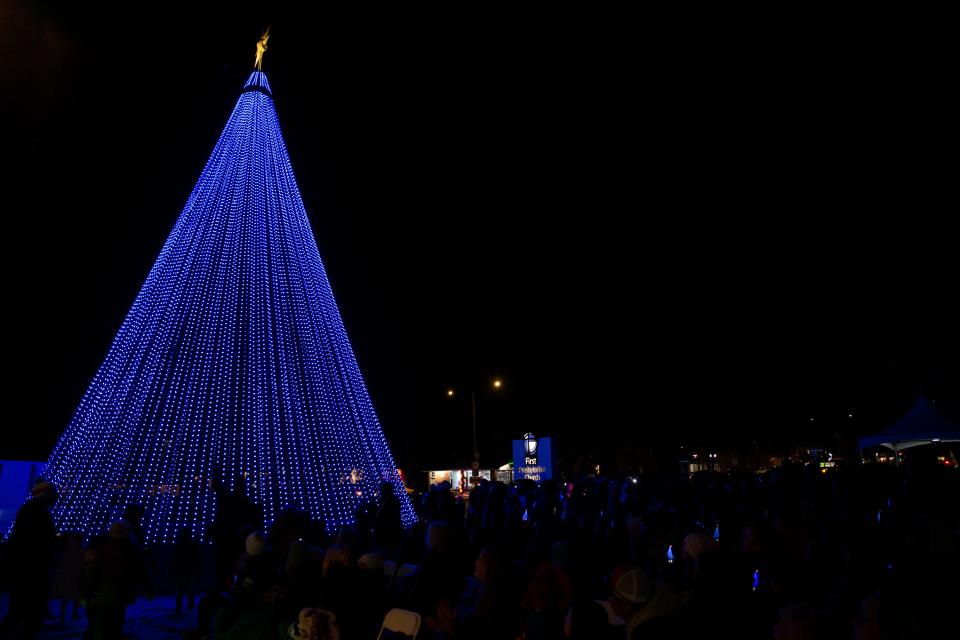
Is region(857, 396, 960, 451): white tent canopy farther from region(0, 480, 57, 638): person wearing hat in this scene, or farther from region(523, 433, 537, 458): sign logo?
region(0, 480, 57, 638): person wearing hat

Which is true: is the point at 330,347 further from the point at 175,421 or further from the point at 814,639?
the point at 814,639

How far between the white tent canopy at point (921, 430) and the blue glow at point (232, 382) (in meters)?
14.5

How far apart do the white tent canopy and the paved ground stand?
18.0 m

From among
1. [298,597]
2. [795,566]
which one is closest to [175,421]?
[298,597]

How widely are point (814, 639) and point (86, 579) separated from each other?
6.70 m

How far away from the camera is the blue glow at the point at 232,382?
967cm

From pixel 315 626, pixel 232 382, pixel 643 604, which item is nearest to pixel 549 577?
pixel 643 604

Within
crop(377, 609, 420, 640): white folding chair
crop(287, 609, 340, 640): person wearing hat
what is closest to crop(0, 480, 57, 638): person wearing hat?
crop(287, 609, 340, 640): person wearing hat

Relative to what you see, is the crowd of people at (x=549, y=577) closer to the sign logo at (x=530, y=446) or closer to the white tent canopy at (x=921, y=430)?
the sign logo at (x=530, y=446)

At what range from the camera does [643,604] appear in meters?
3.52

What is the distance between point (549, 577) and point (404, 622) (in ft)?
2.89

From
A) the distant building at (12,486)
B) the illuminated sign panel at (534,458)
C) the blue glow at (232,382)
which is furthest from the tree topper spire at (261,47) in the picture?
the illuminated sign panel at (534,458)

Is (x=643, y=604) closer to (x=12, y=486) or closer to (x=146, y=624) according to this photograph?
(x=146, y=624)

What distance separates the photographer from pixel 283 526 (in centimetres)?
676
